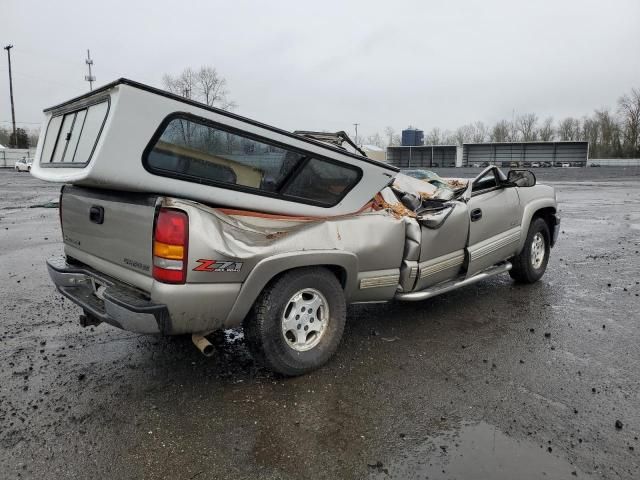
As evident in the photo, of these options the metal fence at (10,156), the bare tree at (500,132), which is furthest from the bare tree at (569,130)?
the metal fence at (10,156)

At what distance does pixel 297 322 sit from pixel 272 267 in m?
0.54

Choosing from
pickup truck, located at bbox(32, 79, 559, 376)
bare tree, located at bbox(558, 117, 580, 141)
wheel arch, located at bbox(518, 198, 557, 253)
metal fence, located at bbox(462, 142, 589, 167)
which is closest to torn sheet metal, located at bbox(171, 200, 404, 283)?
pickup truck, located at bbox(32, 79, 559, 376)

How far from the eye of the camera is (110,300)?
298cm

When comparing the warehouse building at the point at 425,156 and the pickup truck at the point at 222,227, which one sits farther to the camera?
the warehouse building at the point at 425,156

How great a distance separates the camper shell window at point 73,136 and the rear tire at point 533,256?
15.7 feet

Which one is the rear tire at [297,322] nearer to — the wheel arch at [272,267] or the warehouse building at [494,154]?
the wheel arch at [272,267]

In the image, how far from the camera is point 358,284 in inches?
149

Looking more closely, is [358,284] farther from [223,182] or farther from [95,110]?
[95,110]

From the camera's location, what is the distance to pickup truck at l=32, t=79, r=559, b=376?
2.81m

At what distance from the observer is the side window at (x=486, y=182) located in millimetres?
5340

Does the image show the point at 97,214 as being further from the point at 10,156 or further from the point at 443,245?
the point at 10,156

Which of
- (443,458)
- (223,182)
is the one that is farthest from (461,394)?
(223,182)

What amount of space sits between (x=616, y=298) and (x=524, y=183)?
170 cm

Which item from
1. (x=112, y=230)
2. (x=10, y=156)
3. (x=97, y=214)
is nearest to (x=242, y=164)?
A: (x=112, y=230)
